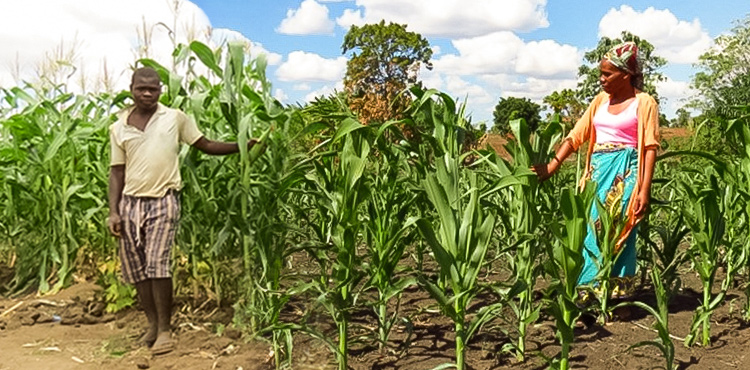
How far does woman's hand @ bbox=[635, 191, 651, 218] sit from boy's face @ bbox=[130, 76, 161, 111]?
230 centimetres

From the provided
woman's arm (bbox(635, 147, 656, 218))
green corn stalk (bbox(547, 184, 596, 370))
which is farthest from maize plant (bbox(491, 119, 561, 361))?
woman's arm (bbox(635, 147, 656, 218))

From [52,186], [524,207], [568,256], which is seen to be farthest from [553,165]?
[52,186]

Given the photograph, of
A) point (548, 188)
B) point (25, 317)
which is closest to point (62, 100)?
point (25, 317)

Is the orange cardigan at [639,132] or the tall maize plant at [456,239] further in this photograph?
→ the orange cardigan at [639,132]

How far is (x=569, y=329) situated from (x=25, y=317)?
3141mm

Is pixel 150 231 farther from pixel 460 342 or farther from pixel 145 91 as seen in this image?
pixel 460 342

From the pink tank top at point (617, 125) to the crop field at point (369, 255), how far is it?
20 cm

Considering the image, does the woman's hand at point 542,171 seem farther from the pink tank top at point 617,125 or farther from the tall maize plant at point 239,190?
the tall maize plant at point 239,190

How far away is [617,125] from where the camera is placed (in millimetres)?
3652

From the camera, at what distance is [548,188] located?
3.42m

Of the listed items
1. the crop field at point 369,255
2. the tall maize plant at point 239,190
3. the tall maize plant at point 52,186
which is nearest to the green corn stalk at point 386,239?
the crop field at point 369,255

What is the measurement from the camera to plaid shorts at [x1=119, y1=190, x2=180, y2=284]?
3.33 metres

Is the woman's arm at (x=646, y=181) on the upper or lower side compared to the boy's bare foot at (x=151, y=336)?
upper

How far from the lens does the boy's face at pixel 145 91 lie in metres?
3.25
